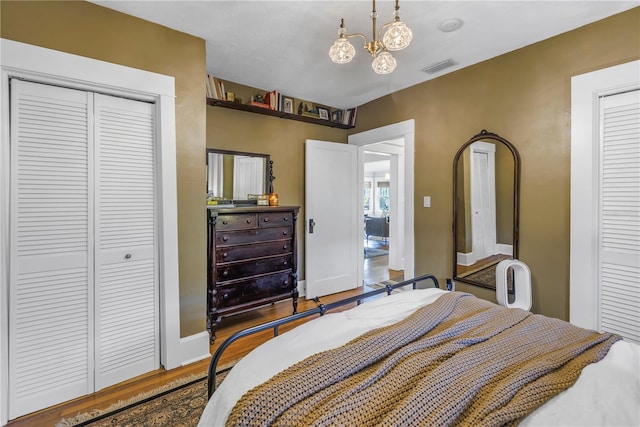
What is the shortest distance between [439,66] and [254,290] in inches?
110

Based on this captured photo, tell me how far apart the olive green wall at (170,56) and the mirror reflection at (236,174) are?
753mm

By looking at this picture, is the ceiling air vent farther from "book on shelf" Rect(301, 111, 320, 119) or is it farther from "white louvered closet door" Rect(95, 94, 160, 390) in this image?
"white louvered closet door" Rect(95, 94, 160, 390)

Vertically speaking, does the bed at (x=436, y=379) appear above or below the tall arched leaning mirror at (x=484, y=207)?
below

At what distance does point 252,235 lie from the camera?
2977mm

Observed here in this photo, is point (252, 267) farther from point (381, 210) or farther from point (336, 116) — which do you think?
point (381, 210)

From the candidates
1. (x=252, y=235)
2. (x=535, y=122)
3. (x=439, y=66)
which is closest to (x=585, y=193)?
(x=535, y=122)

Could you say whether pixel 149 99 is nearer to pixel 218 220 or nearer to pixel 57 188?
pixel 57 188

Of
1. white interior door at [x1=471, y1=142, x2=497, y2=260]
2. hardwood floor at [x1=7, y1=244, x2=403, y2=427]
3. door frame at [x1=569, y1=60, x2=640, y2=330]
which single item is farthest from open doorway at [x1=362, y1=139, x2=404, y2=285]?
door frame at [x1=569, y1=60, x2=640, y2=330]

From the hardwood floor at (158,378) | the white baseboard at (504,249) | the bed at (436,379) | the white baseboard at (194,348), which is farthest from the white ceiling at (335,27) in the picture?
the hardwood floor at (158,378)

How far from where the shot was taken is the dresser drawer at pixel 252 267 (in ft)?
9.17

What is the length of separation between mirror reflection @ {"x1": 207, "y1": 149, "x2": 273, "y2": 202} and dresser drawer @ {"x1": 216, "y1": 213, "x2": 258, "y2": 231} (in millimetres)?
511

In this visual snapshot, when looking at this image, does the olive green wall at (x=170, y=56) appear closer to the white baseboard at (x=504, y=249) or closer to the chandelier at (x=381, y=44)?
the chandelier at (x=381, y=44)

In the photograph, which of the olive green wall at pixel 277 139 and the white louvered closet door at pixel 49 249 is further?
the olive green wall at pixel 277 139

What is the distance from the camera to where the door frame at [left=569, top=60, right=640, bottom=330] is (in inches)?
86.0
